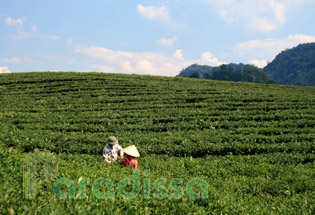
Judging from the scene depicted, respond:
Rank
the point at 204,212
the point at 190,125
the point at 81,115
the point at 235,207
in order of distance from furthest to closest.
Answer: the point at 81,115
the point at 190,125
the point at 235,207
the point at 204,212

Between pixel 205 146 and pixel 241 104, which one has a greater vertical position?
pixel 241 104

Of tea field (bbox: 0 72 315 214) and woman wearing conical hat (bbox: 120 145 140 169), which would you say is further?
woman wearing conical hat (bbox: 120 145 140 169)

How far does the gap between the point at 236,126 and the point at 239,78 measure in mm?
145398

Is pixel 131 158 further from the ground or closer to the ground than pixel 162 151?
further from the ground

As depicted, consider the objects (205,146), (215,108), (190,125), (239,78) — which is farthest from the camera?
(239,78)

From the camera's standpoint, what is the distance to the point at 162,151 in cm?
1366

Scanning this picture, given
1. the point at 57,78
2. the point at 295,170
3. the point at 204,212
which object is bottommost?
the point at 295,170

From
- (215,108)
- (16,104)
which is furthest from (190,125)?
(16,104)

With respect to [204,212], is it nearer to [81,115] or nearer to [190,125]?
[190,125]

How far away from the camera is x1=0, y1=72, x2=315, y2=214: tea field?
5407 mm

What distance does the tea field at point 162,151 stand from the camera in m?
5.41

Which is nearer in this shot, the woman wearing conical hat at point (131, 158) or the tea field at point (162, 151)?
the tea field at point (162, 151)

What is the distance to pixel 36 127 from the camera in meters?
17.1

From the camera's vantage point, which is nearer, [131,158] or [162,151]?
[131,158]
